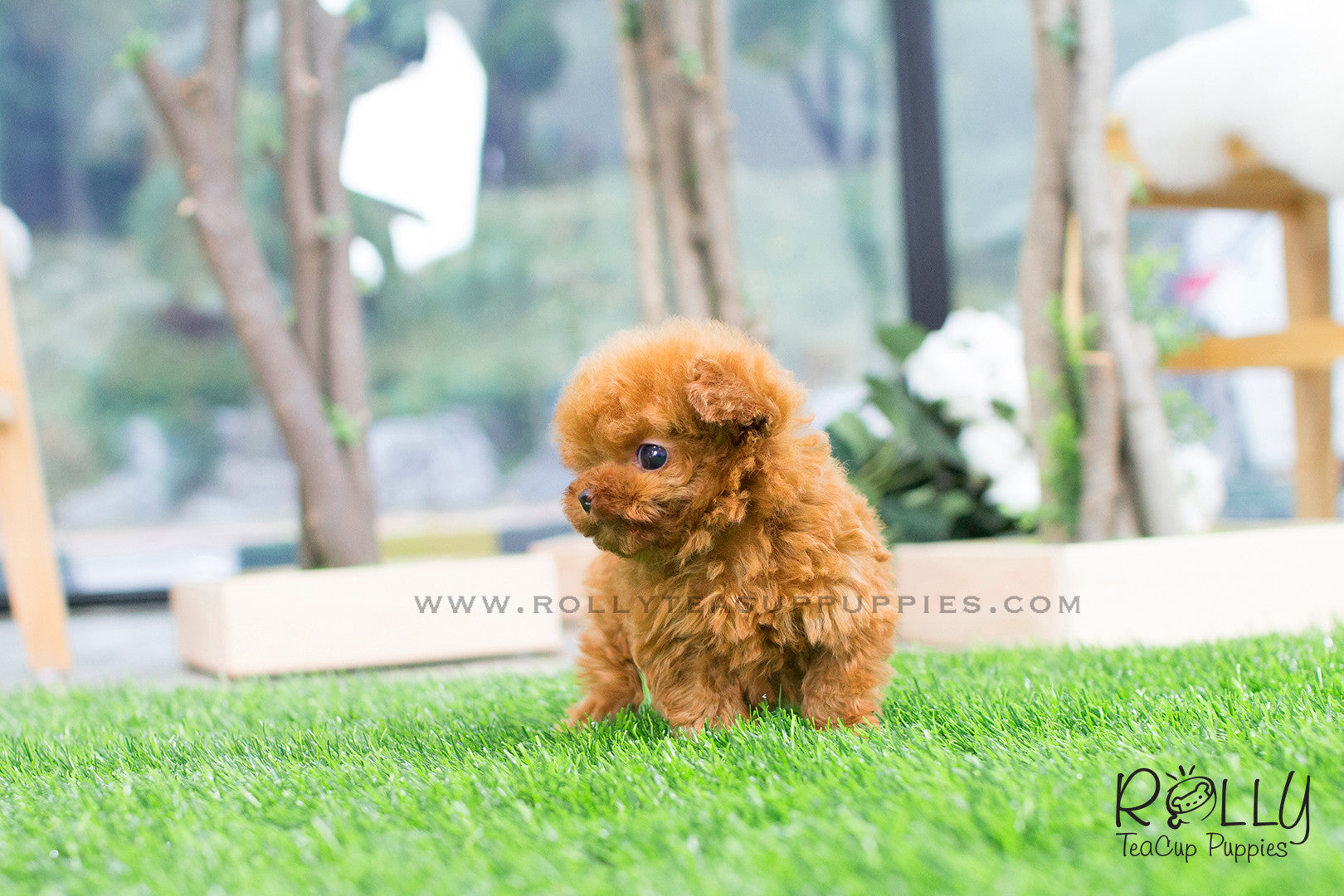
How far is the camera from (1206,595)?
1.78 metres

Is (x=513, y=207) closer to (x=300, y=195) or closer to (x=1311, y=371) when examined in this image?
(x=300, y=195)

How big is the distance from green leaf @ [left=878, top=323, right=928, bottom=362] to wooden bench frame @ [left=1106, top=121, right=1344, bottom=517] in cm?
58

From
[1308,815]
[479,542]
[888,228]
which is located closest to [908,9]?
[888,228]

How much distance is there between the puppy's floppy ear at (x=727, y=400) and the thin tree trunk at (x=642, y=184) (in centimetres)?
165

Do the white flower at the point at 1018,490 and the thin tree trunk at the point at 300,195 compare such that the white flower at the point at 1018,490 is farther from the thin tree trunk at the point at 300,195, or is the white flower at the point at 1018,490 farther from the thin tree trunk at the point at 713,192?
the thin tree trunk at the point at 300,195

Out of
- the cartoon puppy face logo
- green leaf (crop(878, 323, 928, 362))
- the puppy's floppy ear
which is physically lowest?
the cartoon puppy face logo

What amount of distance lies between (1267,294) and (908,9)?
1420 mm

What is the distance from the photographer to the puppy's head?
1.04m

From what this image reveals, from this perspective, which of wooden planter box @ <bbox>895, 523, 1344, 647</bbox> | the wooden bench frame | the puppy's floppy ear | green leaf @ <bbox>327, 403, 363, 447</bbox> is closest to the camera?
the puppy's floppy ear

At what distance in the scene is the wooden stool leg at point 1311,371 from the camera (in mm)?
2436

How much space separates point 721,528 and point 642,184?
185 cm

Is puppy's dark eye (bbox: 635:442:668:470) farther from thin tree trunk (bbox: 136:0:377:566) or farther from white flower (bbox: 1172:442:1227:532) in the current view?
white flower (bbox: 1172:442:1227:532)

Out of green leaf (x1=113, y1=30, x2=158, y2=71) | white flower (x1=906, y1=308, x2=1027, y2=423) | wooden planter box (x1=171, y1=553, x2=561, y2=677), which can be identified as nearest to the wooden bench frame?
white flower (x1=906, y1=308, x2=1027, y2=423)

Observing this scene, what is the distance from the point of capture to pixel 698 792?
93 centimetres
